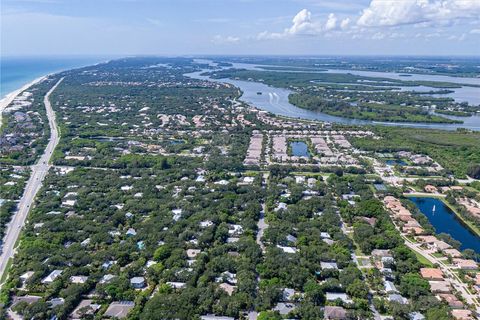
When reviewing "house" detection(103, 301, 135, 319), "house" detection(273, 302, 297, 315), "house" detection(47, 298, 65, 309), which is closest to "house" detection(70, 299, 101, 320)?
"house" detection(103, 301, 135, 319)

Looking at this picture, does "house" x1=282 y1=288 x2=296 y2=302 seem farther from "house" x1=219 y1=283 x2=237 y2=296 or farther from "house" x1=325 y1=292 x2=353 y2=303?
"house" x1=219 y1=283 x2=237 y2=296

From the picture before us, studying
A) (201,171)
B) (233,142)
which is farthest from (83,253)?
(233,142)

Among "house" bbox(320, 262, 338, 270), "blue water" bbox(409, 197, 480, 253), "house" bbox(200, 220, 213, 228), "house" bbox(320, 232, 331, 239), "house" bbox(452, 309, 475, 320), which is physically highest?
"house" bbox(200, 220, 213, 228)

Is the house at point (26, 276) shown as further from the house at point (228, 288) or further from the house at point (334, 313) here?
the house at point (334, 313)

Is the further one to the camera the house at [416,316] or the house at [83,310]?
the house at [83,310]

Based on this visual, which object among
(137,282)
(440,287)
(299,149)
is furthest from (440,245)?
(299,149)

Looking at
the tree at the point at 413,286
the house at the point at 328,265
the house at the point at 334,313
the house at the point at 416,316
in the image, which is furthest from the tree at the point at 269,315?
the tree at the point at 413,286

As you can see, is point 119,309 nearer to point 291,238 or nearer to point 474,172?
A: point 291,238
